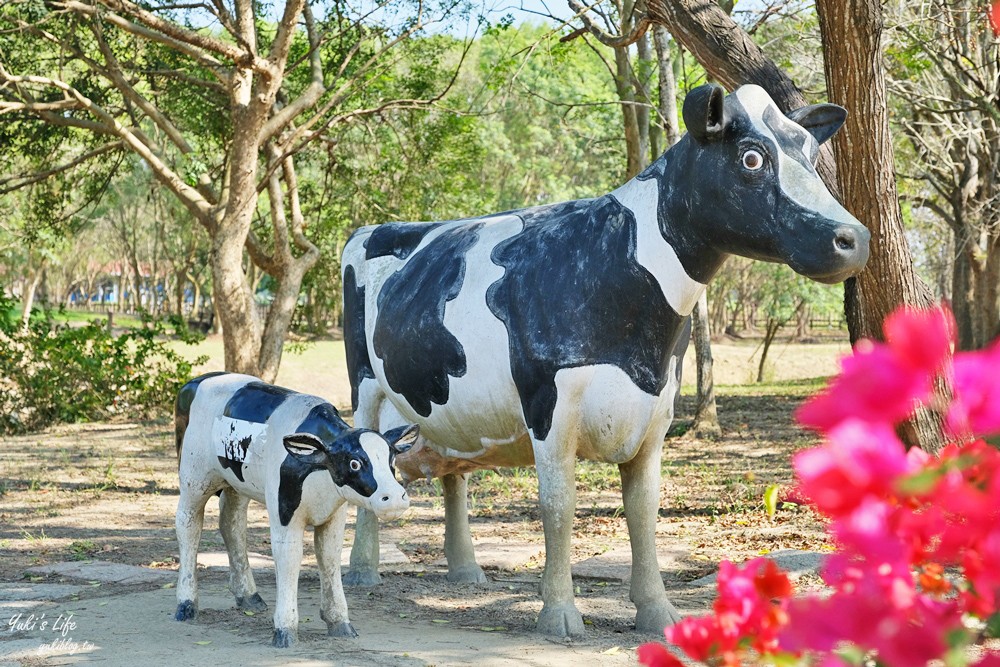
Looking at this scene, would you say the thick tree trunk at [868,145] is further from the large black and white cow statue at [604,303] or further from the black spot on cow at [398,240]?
the black spot on cow at [398,240]

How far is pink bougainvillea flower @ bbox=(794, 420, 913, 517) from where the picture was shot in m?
0.96

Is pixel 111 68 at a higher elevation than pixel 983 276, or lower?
higher

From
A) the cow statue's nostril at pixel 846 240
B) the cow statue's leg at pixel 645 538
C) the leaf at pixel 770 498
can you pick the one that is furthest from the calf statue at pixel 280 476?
the cow statue's nostril at pixel 846 240

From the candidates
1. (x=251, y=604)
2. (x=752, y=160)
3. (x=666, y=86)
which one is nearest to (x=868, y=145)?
(x=752, y=160)

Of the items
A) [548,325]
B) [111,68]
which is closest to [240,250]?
[111,68]

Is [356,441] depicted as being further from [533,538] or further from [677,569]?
[533,538]

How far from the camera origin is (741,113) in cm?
456

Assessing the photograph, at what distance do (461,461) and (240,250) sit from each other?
776cm

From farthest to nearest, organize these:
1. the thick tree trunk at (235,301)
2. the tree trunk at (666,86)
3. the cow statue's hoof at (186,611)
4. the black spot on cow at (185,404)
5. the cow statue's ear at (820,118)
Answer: the tree trunk at (666,86)
the thick tree trunk at (235,301)
the black spot on cow at (185,404)
the cow statue's hoof at (186,611)
the cow statue's ear at (820,118)

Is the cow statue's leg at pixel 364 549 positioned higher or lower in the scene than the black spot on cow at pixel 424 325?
lower

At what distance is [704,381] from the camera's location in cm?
1431

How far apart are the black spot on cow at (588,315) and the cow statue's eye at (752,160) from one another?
65cm

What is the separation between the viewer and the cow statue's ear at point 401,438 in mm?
4773

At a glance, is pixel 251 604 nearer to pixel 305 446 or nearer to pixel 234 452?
pixel 234 452
